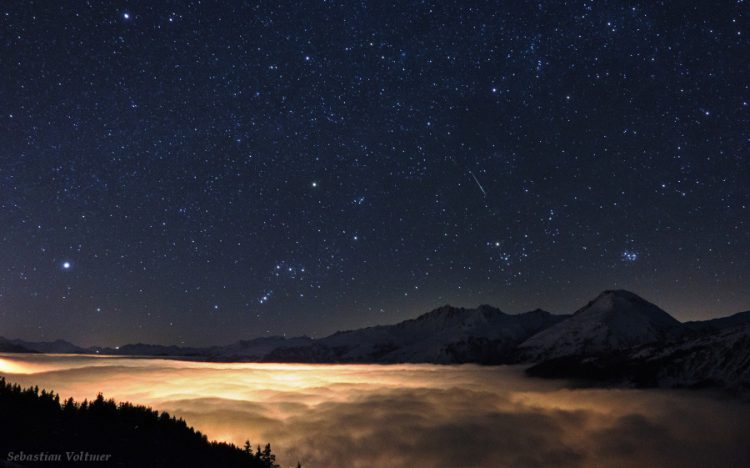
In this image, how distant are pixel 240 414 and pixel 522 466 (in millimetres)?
105459

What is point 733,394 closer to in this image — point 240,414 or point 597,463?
point 597,463

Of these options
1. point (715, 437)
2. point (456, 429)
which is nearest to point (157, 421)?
point (456, 429)

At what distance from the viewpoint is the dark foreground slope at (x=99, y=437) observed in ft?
81.0

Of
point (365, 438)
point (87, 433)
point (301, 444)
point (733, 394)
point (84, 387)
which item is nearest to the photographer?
point (87, 433)

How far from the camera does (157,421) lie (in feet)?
125

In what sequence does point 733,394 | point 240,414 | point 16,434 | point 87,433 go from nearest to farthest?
point 16,434 → point 87,433 → point 240,414 → point 733,394

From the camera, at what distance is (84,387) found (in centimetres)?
12331

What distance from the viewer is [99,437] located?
30.1m

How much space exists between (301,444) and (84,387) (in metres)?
65.5

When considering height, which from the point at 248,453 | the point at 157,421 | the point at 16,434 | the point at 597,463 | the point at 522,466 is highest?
the point at 16,434

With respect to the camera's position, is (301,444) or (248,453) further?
(301,444)

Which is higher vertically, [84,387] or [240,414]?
[84,387]

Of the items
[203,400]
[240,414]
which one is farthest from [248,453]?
[203,400]

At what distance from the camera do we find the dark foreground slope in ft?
81.0
